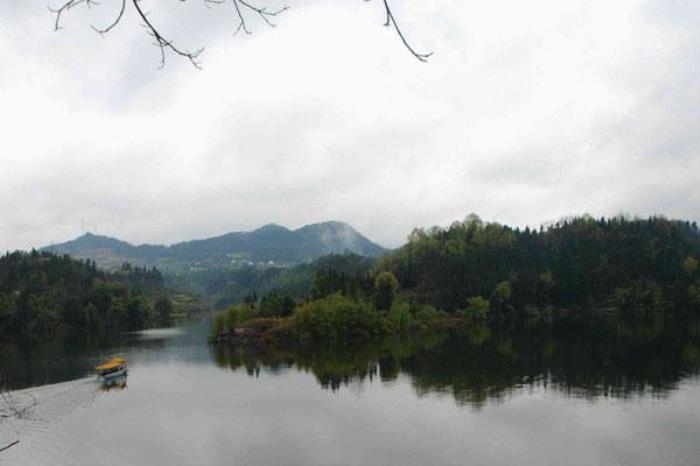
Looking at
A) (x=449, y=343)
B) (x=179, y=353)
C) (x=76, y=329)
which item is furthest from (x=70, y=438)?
(x=76, y=329)

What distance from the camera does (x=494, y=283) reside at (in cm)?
11450

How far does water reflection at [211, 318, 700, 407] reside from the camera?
4266cm

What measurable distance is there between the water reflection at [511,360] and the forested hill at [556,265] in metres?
26.3

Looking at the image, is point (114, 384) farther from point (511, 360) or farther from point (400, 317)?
point (400, 317)

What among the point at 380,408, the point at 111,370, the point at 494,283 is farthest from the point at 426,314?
the point at 380,408

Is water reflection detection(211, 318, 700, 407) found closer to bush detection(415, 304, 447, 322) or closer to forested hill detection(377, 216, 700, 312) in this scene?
bush detection(415, 304, 447, 322)

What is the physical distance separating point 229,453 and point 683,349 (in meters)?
48.1

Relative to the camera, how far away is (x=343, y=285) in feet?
315

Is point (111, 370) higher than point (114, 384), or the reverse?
point (111, 370)

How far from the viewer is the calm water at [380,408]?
28.8 m

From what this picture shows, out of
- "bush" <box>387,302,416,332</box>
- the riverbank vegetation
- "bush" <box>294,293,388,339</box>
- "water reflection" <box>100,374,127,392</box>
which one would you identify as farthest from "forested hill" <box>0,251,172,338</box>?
"bush" <box>387,302,416,332</box>

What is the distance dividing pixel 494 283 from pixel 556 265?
19.2 meters

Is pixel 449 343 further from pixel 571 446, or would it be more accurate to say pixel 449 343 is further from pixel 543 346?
pixel 571 446

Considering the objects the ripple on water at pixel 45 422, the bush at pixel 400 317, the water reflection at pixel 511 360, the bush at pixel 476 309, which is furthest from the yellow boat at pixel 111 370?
the bush at pixel 476 309
